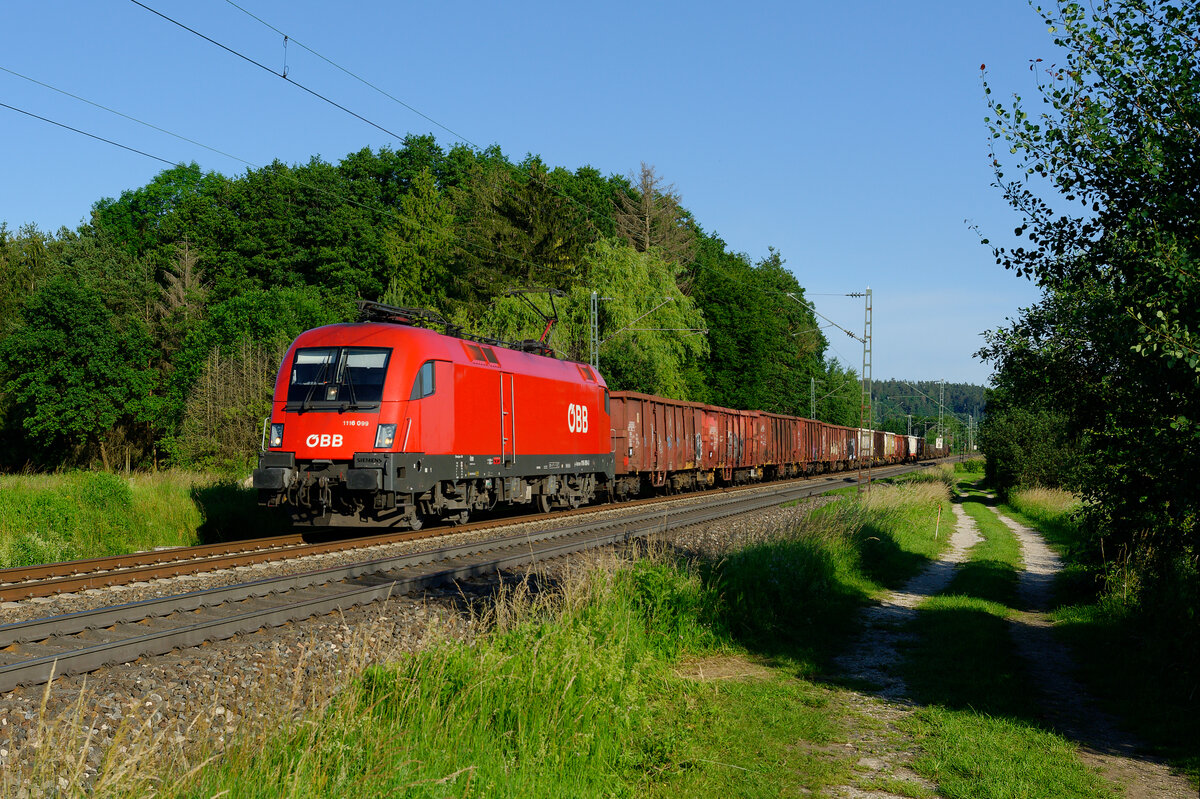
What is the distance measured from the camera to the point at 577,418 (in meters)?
23.4

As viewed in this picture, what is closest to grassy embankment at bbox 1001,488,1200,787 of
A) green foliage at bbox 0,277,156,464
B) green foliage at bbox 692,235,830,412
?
green foliage at bbox 0,277,156,464

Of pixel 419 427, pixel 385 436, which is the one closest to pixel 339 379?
pixel 385 436

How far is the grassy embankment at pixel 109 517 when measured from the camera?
48.7 feet

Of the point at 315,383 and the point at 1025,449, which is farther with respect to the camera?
the point at 1025,449

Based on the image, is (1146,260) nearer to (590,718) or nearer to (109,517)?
(590,718)

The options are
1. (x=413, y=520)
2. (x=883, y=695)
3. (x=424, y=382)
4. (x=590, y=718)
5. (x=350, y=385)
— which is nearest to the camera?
(x=590, y=718)

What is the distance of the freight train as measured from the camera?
15.4m

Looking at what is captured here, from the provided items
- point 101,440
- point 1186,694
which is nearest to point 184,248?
point 101,440

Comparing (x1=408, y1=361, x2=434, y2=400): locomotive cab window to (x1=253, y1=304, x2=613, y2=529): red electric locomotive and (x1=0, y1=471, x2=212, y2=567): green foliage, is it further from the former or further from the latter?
(x1=0, y1=471, x2=212, y2=567): green foliage

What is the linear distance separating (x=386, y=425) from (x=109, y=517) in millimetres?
5465

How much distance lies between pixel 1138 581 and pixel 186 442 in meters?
37.4

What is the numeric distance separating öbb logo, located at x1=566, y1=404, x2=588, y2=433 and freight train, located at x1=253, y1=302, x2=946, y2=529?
0.03 meters

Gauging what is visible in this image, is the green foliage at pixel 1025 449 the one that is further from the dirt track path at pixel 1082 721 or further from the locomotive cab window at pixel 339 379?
the locomotive cab window at pixel 339 379

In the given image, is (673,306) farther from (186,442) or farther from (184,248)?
(184,248)
